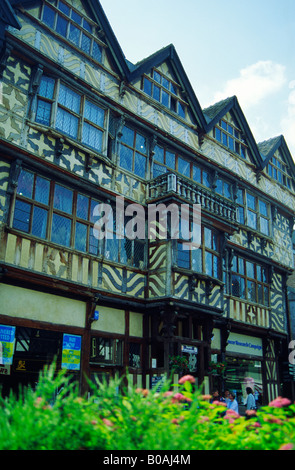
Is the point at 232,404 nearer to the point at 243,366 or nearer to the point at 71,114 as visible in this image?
the point at 243,366

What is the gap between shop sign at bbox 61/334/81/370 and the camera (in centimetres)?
1255

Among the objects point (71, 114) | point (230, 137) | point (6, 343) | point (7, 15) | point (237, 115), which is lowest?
point (6, 343)

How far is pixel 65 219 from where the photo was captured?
43.8ft

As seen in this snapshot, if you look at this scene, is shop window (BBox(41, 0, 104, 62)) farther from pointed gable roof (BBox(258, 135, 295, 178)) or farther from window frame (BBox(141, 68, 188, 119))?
pointed gable roof (BBox(258, 135, 295, 178))

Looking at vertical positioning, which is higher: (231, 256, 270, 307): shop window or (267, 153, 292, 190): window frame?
(267, 153, 292, 190): window frame

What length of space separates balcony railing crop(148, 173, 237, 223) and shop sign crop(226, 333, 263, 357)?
5.04m

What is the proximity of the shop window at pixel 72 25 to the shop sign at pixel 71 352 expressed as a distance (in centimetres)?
910

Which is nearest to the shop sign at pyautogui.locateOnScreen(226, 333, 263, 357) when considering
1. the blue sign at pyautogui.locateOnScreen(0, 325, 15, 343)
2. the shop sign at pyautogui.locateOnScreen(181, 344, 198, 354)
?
the shop sign at pyautogui.locateOnScreen(181, 344, 198, 354)

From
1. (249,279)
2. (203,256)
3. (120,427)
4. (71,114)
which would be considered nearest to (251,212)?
(249,279)

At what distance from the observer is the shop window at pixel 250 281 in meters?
20.1

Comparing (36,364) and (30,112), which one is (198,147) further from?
(36,364)

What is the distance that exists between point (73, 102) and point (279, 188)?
14.4 meters

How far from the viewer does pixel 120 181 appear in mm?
15453

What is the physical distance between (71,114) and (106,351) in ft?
24.0
